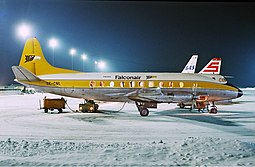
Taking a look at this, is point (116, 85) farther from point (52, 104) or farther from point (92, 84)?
point (52, 104)

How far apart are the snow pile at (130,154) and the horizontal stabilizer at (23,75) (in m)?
12.7

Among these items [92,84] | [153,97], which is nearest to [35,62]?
[92,84]

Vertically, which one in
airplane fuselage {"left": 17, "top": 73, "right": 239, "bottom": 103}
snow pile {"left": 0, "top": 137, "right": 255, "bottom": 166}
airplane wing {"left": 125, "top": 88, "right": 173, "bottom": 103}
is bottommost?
snow pile {"left": 0, "top": 137, "right": 255, "bottom": 166}

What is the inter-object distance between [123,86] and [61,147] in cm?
1340

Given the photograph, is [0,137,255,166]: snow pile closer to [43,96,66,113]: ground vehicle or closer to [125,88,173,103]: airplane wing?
[125,88,173,103]: airplane wing

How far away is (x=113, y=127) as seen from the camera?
626 inches

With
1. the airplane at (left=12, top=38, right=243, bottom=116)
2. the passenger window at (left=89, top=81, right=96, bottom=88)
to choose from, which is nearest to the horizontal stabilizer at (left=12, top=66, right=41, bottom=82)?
the airplane at (left=12, top=38, right=243, bottom=116)

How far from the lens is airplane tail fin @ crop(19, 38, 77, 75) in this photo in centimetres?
2417

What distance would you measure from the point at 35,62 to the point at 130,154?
17532 millimetres

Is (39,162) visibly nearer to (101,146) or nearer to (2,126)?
(101,146)

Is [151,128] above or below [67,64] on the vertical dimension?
below

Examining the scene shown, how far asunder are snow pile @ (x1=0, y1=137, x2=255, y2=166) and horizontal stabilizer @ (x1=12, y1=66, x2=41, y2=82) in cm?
1270

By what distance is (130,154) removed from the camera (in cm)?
923

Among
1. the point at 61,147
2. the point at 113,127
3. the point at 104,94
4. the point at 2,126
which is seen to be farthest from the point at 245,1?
the point at 104,94
